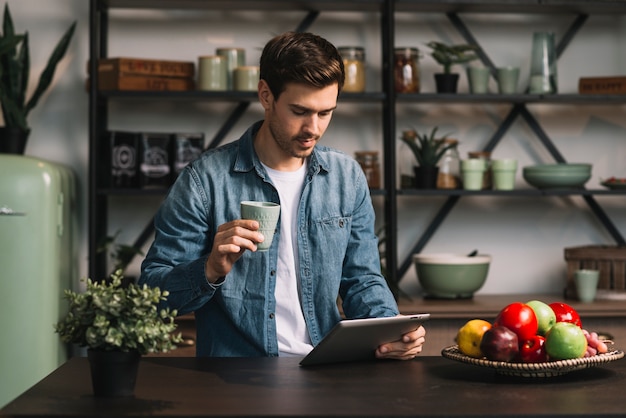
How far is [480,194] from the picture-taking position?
3.91 meters

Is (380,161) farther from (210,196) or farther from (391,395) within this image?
(391,395)

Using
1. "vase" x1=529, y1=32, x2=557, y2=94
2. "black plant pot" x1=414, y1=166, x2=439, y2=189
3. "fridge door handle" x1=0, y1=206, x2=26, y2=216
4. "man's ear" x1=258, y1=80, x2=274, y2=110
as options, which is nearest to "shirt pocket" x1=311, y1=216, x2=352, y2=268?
"man's ear" x1=258, y1=80, x2=274, y2=110

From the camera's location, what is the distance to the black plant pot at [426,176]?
3.91 meters

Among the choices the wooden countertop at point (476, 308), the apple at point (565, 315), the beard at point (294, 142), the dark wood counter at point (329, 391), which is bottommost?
the wooden countertop at point (476, 308)

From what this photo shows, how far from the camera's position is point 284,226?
2324 mm

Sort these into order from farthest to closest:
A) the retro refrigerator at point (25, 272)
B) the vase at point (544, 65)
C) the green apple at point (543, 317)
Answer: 1. the vase at point (544, 65)
2. the retro refrigerator at point (25, 272)
3. the green apple at point (543, 317)

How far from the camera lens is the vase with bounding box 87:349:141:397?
63.1 inches

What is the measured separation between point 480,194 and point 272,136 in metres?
1.77

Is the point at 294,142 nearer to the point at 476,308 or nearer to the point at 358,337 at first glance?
the point at 358,337

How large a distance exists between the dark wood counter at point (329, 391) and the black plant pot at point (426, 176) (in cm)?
195

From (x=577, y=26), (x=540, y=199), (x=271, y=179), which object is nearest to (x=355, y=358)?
(x=271, y=179)

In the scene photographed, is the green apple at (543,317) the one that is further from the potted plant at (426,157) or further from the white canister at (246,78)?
the white canister at (246,78)

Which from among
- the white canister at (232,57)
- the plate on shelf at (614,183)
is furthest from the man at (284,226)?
the plate on shelf at (614,183)

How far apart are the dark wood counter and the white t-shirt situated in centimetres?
24
